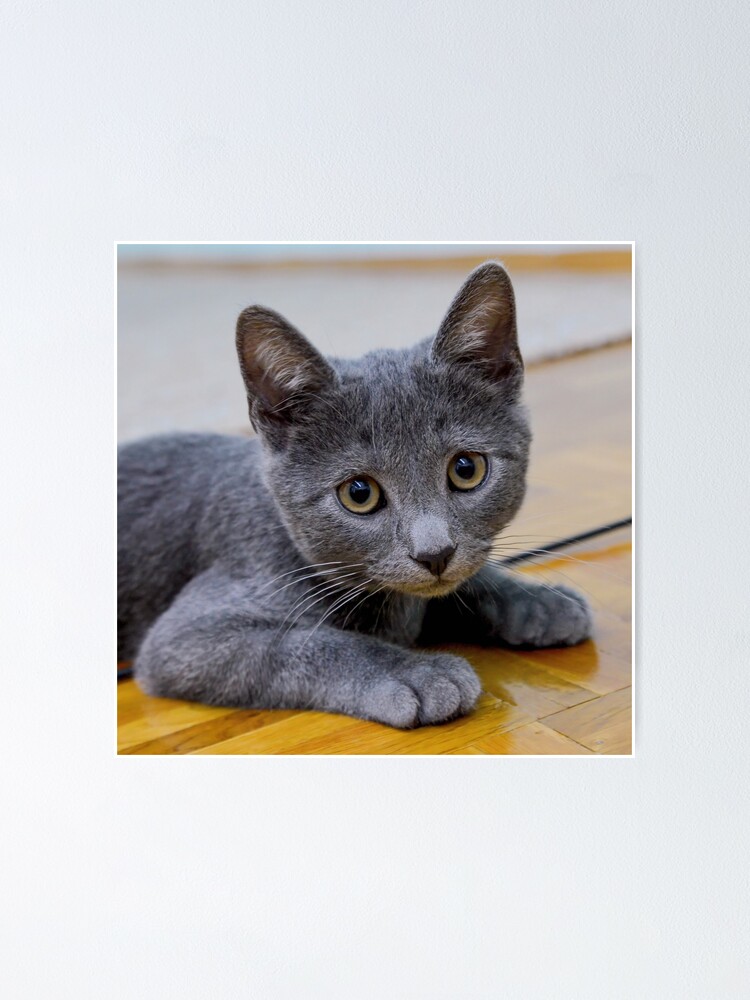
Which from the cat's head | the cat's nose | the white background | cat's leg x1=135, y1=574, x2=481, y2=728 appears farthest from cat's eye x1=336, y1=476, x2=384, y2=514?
the white background

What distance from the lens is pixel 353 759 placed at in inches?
61.3

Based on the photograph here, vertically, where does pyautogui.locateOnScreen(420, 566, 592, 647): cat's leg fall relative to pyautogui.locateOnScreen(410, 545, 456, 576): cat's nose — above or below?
below

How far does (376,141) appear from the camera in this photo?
1.58m

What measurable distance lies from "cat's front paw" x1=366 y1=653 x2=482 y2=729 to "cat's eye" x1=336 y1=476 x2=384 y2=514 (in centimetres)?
24

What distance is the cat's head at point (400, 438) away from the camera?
144cm

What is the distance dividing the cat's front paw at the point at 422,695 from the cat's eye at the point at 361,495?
0.24 meters

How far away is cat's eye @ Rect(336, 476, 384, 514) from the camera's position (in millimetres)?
1468

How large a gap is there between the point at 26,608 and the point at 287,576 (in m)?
0.40

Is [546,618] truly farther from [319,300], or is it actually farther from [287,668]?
[319,300]

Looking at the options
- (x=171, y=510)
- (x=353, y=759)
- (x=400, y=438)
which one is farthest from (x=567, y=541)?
(x=171, y=510)

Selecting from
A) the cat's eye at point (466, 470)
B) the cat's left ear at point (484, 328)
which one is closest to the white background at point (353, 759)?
the cat's left ear at point (484, 328)

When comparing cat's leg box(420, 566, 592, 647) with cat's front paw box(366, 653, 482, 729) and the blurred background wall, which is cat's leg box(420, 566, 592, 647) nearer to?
cat's front paw box(366, 653, 482, 729)

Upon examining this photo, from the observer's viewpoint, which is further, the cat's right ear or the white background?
the white background

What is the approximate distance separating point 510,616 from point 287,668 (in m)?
0.35
